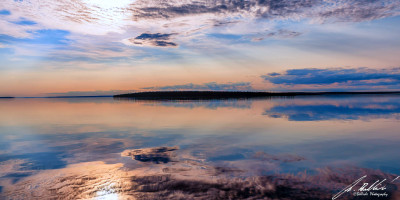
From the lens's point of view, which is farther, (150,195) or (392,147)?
(392,147)

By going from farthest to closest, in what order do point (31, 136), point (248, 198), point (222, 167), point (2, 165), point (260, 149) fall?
point (31, 136) → point (260, 149) → point (2, 165) → point (222, 167) → point (248, 198)

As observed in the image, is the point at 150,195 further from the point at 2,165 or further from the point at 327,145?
the point at 327,145

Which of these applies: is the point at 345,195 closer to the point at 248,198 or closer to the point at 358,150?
the point at 248,198

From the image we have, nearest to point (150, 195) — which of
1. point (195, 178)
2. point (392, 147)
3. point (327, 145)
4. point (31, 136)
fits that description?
point (195, 178)

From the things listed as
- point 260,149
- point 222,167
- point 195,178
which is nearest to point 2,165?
point 195,178

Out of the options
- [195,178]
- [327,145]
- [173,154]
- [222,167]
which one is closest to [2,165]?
[173,154]

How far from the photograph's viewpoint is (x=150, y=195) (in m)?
7.99

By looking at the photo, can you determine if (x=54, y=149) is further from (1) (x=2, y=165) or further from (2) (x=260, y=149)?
(2) (x=260, y=149)

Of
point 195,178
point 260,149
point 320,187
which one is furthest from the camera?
point 260,149

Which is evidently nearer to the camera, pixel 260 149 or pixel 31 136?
pixel 260 149

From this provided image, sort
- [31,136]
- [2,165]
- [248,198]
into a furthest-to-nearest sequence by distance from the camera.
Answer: [31,136] → [2,165] → [248,198]

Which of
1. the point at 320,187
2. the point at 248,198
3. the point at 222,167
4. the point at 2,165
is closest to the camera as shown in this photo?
the point at 248,198

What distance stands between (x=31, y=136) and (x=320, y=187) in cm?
2109

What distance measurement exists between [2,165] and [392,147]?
20459 millimetres
